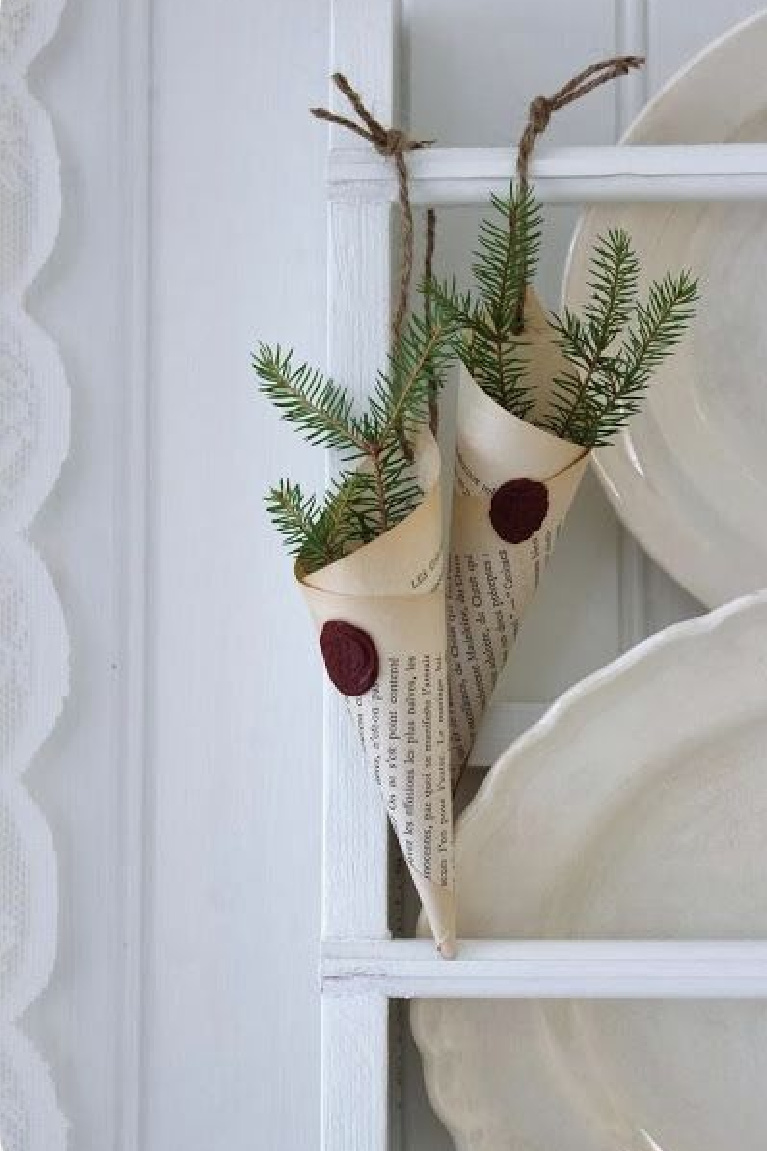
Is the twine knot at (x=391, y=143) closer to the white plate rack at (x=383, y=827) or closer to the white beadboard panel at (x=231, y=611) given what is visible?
the white plate rack at (x=383, y=827)

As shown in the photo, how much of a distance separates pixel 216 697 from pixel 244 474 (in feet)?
0.34

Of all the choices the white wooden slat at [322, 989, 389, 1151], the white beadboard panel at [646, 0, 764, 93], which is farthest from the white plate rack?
the white beadboard panel at [646, 0, 764, 93]

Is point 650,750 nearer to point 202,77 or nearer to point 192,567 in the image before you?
point 192,567

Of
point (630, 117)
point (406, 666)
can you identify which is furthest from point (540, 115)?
point (406, 666)

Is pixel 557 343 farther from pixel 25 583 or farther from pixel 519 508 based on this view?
pixel 25 583

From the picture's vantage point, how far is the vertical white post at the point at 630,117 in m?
0.67

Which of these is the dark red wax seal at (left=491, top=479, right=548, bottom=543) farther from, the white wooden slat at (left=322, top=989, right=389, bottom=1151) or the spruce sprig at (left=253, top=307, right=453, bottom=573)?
the white wooden slat at (left=322, top=989, right=389, bottom=1151)

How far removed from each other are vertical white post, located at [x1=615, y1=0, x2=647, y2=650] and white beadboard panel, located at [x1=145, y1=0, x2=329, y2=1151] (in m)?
0.14

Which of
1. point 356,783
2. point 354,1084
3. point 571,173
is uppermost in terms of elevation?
point 571,173

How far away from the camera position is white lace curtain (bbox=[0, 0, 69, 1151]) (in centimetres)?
69

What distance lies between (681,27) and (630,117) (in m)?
0.05

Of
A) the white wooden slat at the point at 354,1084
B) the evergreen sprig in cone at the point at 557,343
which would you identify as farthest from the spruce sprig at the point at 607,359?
the white wooden slat at the point at 354,1084

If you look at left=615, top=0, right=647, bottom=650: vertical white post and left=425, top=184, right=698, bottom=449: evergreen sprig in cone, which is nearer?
left=425, top=184, right=698, bottom=449: evergreen sprig in cone

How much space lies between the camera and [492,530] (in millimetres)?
597
